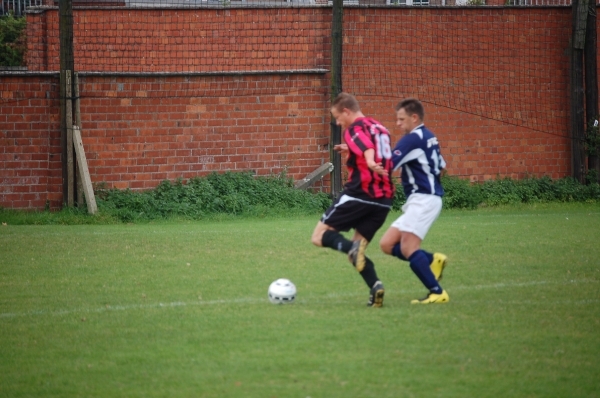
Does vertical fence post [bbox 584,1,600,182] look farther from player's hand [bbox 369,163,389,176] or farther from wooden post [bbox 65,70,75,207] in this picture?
player's hand [bbox 369,163,389,176]

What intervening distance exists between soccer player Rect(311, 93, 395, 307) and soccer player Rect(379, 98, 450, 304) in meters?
0.18

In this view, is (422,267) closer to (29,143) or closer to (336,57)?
(336,57)

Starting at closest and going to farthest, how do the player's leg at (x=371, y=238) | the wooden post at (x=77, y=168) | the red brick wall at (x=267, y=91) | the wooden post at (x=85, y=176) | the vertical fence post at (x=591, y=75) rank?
1. the player's leg at (x=371, y=238)
2. the wooden post at (x=85, y=176)
3. the wooden post at (x=77, y=168)
4. the red brick wall at (x=267, y=91)
5. the vertical fence post at (x=591, y=75)

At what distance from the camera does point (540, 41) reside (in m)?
18.6

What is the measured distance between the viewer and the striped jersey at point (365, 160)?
8.09 metres

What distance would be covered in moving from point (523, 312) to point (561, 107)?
1186cm

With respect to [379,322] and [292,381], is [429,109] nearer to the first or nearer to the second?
[379,322]

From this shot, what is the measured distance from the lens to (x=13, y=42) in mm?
21609

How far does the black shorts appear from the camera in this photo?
26.9ft

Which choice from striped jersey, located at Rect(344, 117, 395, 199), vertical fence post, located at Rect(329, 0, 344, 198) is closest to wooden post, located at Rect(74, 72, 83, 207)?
vertical fence post, located at Rect(329, 0, 344, 198)

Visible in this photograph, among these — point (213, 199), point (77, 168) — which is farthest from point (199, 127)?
point (77, 168)

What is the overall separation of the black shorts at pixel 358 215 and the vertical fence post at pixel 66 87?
855 cm

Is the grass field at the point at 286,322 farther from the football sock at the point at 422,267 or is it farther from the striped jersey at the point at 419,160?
the striped jersey at the point at 419,160

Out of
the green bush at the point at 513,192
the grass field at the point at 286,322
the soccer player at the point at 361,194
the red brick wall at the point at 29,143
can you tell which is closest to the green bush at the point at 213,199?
the red brick wall at the point at 29,143
